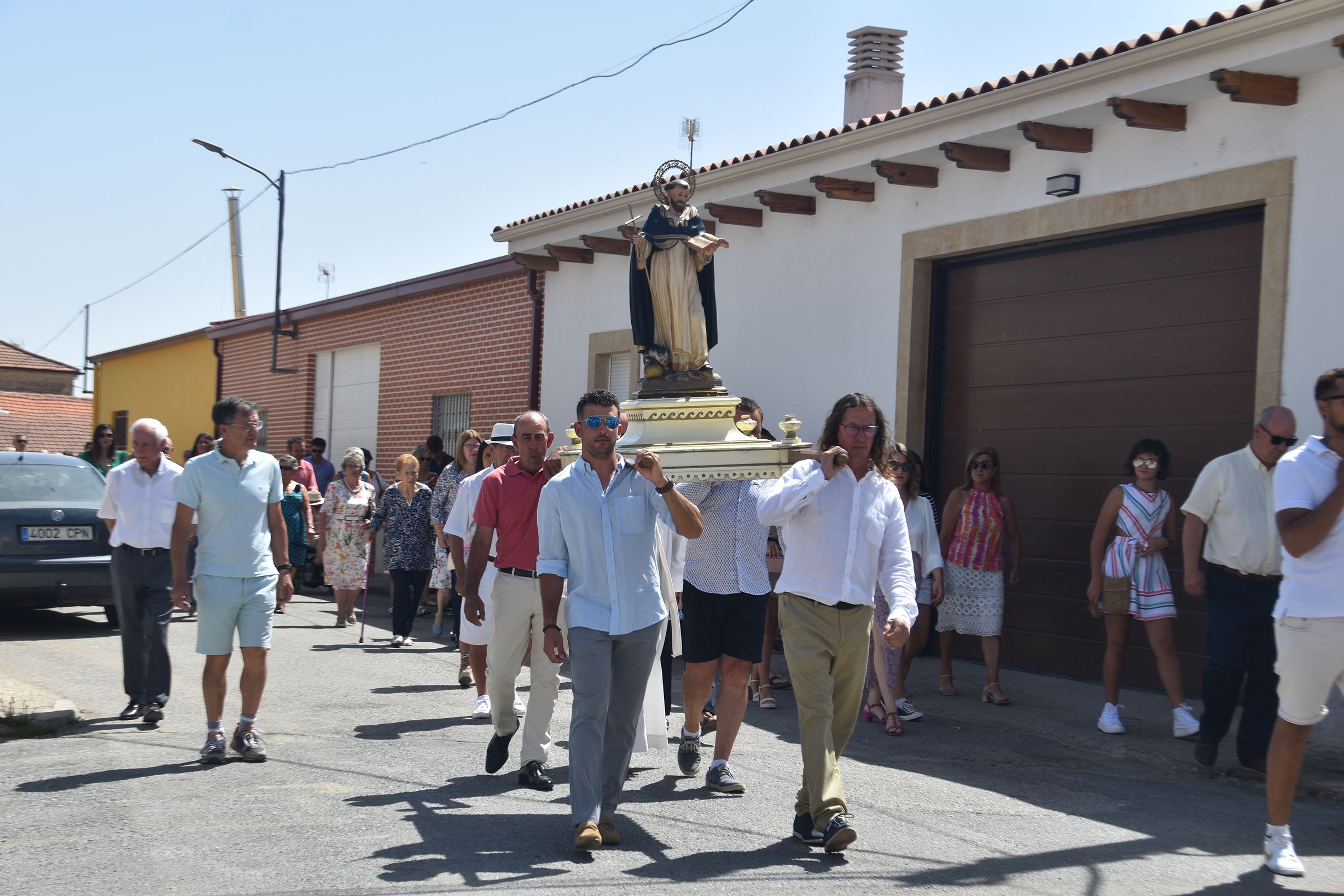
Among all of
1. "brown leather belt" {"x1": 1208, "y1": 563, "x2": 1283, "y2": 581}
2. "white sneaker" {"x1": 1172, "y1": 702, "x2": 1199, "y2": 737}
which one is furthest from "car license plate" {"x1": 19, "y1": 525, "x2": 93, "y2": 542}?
"brown leather belt" {"x1": 1208, "y1": 563, "x2": 1283, "y2": 581}

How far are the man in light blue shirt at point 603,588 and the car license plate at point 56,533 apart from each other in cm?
759

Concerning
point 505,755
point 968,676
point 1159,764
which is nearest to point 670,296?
point 505,755

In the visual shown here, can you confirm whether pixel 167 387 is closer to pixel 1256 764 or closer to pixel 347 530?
pixel 347 530

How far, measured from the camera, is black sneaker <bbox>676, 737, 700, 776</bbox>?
6.25m

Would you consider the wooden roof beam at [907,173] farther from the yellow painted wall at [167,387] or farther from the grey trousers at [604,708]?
the yellow painted wall at [167,387]

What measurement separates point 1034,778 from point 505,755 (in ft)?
8.80

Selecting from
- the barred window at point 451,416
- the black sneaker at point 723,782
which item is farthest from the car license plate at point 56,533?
the black sneaker at point 723,782

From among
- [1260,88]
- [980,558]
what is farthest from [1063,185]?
[980,558]

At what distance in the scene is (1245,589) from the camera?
6.44 m

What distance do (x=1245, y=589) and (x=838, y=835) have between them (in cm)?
293

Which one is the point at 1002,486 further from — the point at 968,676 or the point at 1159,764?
the point at 1159,764

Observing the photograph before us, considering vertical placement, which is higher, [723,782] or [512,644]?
[512,644]

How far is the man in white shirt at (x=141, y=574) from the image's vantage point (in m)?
7.39

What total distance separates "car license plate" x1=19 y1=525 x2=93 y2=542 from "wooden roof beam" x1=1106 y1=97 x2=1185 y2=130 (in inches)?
357
